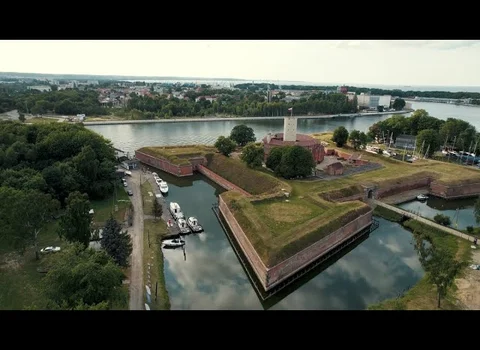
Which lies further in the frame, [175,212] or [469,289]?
[175,212]

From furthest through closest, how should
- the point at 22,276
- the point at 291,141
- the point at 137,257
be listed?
1. the point at 291,141
2. the point at 137,257
3. the point at 22,276

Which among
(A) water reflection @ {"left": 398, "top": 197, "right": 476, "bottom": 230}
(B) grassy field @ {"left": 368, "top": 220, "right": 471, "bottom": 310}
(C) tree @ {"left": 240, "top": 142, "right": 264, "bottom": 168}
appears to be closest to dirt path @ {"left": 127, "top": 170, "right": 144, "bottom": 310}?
(B) grassy field @ {"left": 368, "top": 220, "right": 471, "bottom": 310}

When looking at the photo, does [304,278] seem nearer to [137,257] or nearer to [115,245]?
[137,257]

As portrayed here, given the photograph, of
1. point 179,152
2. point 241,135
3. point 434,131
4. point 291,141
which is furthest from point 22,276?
point 434,131

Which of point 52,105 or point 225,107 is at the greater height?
point 52,105

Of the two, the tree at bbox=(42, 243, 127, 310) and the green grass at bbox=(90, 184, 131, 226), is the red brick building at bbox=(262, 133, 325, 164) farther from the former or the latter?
the tree at bbox=(42, 243, 127, 310)
